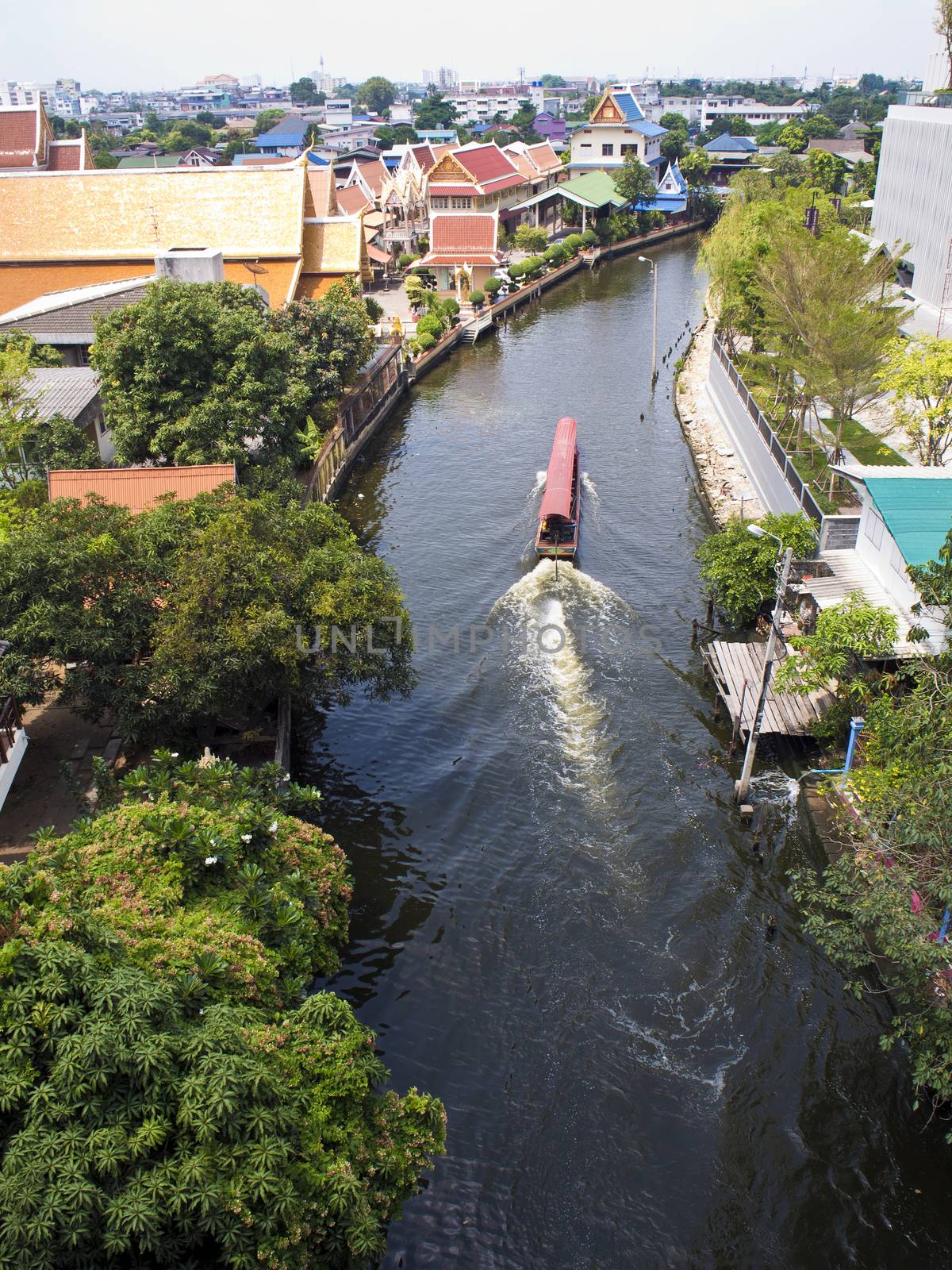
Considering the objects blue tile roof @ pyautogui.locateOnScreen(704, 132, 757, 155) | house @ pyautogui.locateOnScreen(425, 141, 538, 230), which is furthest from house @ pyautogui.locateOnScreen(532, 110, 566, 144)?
house @ pyautogui.locateOnScreen(425, 141, 538, 230)

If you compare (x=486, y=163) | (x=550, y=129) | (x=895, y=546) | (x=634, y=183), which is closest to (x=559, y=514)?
(x=895, y=546)

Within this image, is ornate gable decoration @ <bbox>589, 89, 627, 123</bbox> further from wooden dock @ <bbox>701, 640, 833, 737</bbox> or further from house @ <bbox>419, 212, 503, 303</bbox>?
wooden dock @ <bbox>701, 640, 833, 737</bbox>

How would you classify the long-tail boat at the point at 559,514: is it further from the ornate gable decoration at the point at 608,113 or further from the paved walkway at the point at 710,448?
the ornate gable decoration at the point at 608,113

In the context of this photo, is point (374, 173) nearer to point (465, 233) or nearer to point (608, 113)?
point (608, 113)

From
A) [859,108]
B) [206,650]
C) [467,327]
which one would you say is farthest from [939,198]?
[859,108]

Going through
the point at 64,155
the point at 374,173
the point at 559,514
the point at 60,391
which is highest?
the point at 374,173

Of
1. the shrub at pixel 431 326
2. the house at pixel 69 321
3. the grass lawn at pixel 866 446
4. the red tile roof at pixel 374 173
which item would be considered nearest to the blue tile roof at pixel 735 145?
the red tile roof at pixel 374 173

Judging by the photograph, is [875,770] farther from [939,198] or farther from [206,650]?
[939,198]
